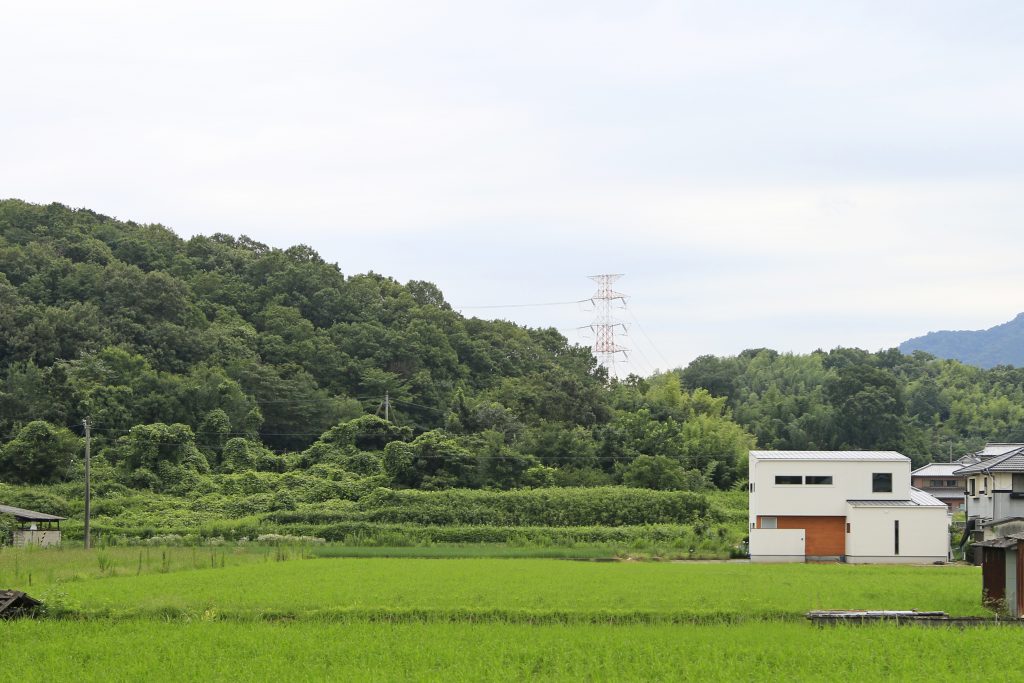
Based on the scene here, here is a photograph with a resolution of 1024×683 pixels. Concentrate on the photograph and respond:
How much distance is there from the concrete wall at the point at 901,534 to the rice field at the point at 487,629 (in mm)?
6196

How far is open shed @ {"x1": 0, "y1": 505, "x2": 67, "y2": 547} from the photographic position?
35.1 metres

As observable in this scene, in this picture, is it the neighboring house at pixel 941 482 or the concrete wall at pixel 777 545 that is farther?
the neighboring house at pixel 941 482

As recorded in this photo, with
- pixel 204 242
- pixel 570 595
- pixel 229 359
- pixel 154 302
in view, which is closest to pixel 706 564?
pixel 570 595

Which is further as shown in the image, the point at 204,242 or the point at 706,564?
the point at 204,242

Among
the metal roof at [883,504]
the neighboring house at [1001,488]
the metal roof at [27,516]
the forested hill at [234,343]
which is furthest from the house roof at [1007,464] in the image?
the metal roof at [27,516]

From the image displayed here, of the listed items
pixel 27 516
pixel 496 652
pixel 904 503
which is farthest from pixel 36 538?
pixel 904 503

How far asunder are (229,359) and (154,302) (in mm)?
5108

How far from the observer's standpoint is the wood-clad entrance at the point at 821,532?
113ft

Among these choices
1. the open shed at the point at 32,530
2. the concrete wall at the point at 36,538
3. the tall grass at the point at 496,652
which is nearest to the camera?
the tall grass at the point at 496,652

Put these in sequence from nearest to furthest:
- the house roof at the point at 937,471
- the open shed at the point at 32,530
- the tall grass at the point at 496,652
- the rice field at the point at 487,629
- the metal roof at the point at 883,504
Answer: the tall grass at the point at 496,652 < the rice field at the point at 487,629 < the metal roof at the point at 883,504 < the open shed at the point at 32,530 < the house roof at the point at 937,471

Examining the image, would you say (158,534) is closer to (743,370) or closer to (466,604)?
(466,604)

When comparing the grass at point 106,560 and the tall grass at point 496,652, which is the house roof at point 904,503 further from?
the grass at point 106,560

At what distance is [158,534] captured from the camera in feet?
123

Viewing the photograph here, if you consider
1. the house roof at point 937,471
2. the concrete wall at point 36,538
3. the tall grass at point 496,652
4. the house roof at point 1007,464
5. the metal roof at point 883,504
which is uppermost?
the house roof at point 1007,464
